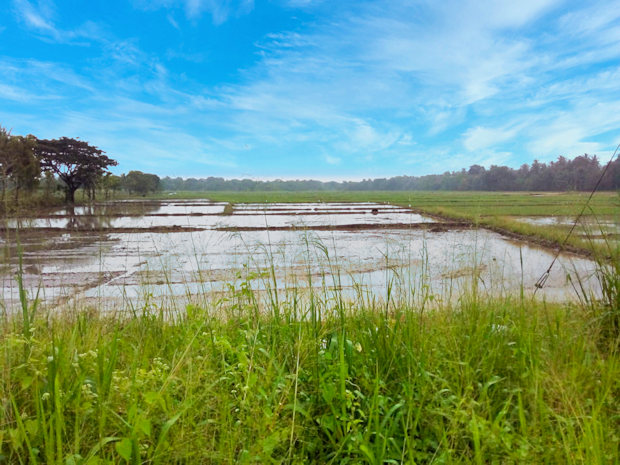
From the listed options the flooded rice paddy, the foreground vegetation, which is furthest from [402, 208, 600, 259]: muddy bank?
the foreground vegetation

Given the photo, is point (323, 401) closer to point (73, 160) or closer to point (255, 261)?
point (255, 261)

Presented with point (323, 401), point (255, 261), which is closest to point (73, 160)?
point (255, 261)

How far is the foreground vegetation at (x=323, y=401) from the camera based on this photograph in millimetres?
1816

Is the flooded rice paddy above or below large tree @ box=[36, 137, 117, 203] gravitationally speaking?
below

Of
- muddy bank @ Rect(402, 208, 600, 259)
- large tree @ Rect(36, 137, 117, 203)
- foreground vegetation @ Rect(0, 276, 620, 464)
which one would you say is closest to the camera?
foreground vegetation @ Rect(0, 276, 620, 464)

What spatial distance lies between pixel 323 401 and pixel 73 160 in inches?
1504

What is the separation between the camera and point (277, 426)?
A: 2043 millimetres

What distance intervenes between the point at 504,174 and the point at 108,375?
3988 cm

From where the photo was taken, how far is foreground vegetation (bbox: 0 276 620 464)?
182 centimetres

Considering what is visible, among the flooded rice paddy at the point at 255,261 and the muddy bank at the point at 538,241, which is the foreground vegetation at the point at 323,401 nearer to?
the flooded rice paddy at the point at 255,261

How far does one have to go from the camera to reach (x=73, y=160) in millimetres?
33125

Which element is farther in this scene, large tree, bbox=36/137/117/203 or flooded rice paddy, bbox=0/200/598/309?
large tree, bbox=36/137/117/203

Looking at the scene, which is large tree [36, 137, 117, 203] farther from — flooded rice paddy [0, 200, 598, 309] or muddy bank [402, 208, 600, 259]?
muddy bank [402, 208, 600, 259]

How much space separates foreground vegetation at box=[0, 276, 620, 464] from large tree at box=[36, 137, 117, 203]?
3434 centimetres
